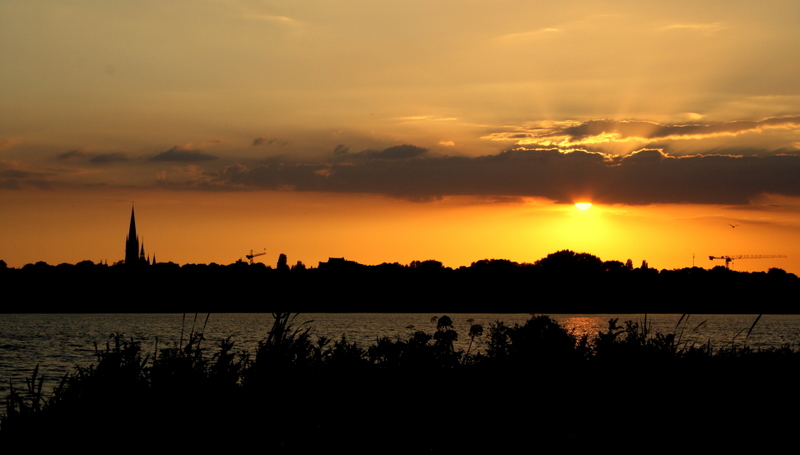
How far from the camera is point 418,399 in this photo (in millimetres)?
19828

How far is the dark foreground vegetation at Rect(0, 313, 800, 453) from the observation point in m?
14.8

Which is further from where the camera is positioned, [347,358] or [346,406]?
[347,358]

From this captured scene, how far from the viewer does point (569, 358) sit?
2558 centimetres

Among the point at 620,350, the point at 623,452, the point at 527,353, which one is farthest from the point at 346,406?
the point at 620,350

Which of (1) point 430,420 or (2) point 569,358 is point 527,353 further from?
(1) point 430,420

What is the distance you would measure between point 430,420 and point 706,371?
31.9 ft

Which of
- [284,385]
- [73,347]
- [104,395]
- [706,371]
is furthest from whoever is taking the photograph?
[73,347]

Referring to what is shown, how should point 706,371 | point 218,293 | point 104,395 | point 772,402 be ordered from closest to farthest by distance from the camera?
point 104,395 → point 772,402 → point 706,371 → point 218,293

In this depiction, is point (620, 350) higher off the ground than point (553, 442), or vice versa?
point (620, 350)

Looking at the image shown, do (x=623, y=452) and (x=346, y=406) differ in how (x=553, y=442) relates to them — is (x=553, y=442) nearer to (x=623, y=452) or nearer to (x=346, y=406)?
(x=623, y=452)

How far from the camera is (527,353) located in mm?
25469

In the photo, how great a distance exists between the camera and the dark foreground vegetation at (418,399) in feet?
48.7

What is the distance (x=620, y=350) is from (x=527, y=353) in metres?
2.74

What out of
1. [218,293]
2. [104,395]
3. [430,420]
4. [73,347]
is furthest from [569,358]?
[218,293]
